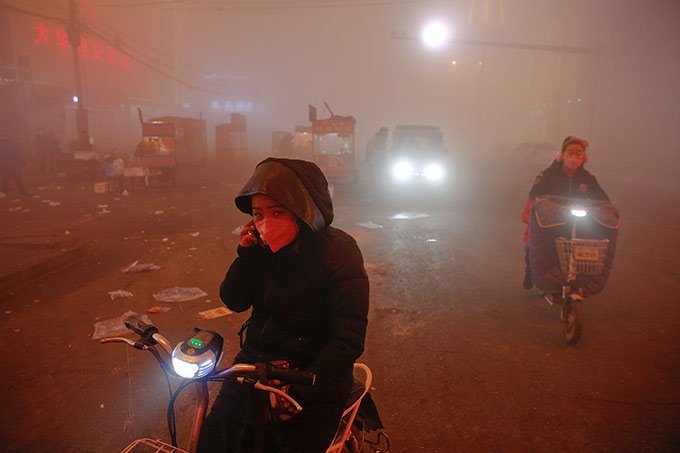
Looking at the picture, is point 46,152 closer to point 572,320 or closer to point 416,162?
point 416,162

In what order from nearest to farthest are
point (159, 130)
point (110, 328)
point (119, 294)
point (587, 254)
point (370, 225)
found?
1. point (587, 254)
2. point (110, 328)
3. point (119, 294)
4. point (370, 225)
5. point (159, 130)

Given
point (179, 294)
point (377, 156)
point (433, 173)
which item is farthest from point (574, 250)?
point (377, 156)

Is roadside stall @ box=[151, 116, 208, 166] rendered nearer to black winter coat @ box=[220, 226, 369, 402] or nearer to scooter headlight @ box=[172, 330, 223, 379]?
black winter coat @ box=[220, 226, 369, 402]

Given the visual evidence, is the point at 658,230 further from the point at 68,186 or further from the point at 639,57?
the point at 639,57

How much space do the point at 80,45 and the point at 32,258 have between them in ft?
58.8

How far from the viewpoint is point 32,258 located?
6.91m

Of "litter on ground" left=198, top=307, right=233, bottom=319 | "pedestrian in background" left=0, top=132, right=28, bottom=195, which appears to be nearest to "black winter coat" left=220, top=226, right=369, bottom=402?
"litter on ground" left=198, top=307, right=233, bottom=319

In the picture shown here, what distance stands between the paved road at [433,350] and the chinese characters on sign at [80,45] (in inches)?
771

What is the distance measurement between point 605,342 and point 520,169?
2436 cm

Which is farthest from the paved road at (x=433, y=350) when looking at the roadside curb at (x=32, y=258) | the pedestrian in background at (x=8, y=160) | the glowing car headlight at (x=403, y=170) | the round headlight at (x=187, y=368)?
the glowing car headlight at (x=403, y=170)

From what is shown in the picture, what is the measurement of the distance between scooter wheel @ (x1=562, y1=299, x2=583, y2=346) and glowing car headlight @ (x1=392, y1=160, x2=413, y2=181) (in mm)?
13296

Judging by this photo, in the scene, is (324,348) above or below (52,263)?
above

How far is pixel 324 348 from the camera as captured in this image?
74.2 inches

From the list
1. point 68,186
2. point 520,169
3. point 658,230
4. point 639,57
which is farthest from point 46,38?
point 639,57
